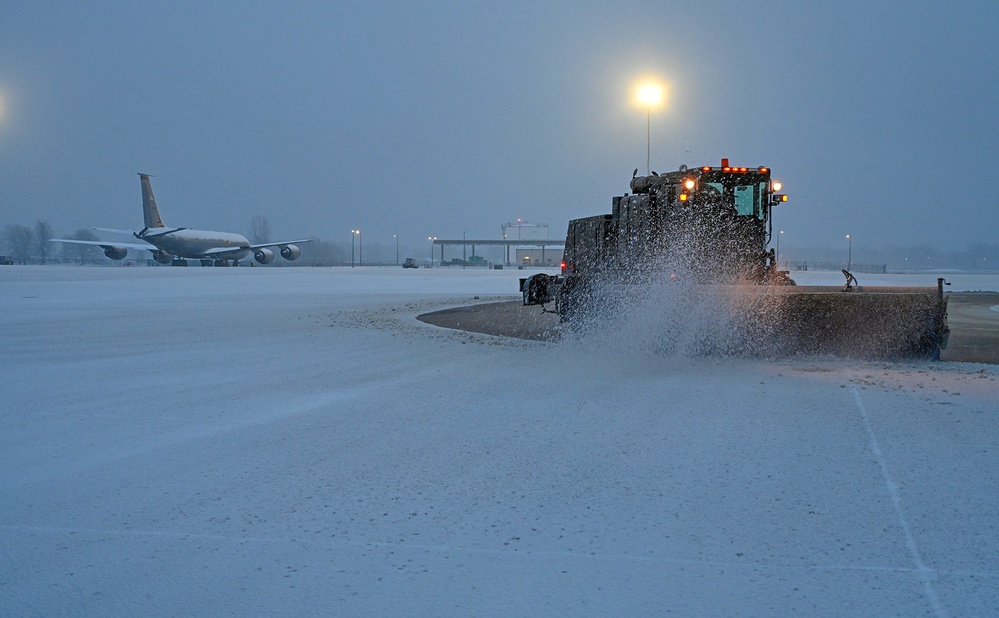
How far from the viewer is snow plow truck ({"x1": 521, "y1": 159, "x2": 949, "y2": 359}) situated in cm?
1181

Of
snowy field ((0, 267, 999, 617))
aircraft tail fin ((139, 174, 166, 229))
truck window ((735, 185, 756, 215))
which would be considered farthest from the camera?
aircraft tail fin ((139, 174, 166, 229))

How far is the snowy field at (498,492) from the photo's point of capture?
11.9 feet

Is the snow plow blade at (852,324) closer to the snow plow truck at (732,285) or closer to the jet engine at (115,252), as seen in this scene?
the snow plow truck at (732,285)

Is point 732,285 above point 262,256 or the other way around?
the other way around

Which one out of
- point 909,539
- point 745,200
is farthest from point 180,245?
point 909,539

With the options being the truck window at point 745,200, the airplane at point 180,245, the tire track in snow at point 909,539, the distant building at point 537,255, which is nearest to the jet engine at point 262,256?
the airplane at point 180,245

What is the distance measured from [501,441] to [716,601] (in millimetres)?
3172

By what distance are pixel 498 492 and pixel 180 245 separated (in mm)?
72504

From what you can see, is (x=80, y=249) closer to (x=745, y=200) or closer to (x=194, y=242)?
(x=194, y=242)

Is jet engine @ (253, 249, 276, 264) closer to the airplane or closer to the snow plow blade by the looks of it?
the airplane

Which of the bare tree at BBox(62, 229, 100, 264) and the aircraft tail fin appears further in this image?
the bare tree at BBox(62, 229, 100, 264)

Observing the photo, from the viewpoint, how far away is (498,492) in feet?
16.8

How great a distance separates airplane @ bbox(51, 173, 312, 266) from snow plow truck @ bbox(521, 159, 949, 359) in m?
57.1

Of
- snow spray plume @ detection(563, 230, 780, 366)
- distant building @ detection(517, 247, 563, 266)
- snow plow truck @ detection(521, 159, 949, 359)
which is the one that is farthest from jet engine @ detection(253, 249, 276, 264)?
snow spray plume @ detection(563, 230, 780, 366)
